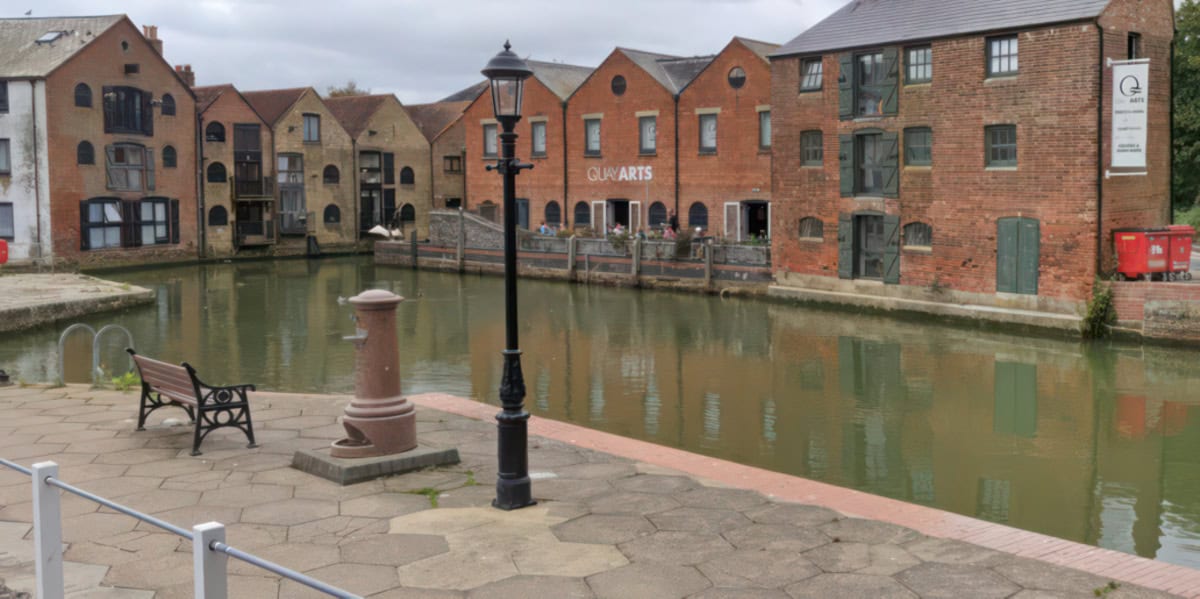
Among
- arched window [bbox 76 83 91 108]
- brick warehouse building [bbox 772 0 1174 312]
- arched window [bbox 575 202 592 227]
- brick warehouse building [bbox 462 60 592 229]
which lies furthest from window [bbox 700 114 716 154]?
arched window [bbox 76 83 91 108]

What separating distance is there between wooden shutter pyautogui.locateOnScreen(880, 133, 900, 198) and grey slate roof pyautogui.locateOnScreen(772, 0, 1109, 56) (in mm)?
2321

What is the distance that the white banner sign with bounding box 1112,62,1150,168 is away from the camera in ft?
72.9

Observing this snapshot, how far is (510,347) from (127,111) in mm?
40267

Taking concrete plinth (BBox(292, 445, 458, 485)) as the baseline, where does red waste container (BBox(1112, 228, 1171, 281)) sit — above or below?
above

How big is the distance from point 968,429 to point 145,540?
1056 centimetres

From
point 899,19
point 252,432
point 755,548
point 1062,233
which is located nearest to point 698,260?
point 899,19

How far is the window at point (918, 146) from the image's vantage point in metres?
26.0

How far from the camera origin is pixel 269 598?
5.87 m

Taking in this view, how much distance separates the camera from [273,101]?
51.1 metres

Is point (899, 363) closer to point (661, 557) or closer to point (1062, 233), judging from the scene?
point (1062, 233)

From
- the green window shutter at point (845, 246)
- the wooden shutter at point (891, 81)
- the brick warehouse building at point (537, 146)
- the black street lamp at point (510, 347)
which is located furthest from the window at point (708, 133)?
the black street lamp at point (510, 347)

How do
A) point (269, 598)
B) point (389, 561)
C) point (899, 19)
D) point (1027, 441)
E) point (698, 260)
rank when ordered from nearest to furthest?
1. point (269, 598)
2. point (389, 561)
3. point (1027, 441)
4. point (899, 19)
5. point (698, 260)

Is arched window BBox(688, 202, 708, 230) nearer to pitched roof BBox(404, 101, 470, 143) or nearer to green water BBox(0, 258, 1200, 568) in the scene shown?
green water BBox(0, 258, 1200, 568)

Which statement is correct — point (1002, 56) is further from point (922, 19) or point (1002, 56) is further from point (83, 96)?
point (83, 96)
